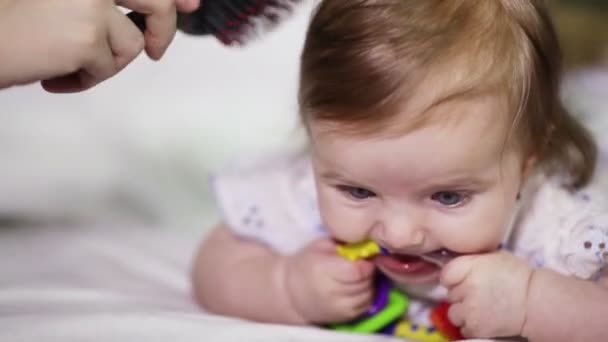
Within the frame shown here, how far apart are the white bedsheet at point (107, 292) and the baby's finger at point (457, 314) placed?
70mm

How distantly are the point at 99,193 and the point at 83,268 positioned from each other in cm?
18

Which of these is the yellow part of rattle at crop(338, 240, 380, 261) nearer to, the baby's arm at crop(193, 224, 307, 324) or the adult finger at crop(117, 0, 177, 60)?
the baby's arm at crop(193, 224, 307, 324)

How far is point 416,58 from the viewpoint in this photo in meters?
0.67

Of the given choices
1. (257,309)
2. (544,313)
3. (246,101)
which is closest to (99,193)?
(246,101)

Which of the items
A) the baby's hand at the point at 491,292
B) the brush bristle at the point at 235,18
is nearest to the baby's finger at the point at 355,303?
the baby's hand at the point at 491,292

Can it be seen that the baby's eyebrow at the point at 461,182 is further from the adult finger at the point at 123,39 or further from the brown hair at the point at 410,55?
the adult finger at the point at 123,39

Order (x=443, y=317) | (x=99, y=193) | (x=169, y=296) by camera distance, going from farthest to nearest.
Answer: (x=99, y=193)
(x=169, y=296)
(x=443, y=317)

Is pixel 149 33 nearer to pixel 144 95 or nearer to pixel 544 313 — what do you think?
pixel 544 313

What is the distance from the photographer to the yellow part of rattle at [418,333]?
2.68 ft

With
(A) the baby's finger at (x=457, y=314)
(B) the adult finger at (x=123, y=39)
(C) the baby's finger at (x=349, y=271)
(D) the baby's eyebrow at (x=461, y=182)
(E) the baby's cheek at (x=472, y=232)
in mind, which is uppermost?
(B) the adult finger at (x=123, y=39)

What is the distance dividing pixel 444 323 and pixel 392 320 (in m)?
0.06

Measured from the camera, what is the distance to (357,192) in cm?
73

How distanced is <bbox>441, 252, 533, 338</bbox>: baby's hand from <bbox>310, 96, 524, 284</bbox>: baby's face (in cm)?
2

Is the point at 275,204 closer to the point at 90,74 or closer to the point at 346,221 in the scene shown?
the point at 346,221
